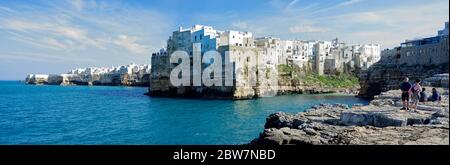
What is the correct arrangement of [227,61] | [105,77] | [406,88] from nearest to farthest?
[406,88]
[227,61]
[105,77]

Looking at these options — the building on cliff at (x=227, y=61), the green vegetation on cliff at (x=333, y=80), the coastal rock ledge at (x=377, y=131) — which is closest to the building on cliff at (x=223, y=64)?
the building on cliff at (x=227, y=61)

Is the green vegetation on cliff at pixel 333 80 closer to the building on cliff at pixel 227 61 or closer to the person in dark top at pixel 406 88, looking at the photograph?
the building on cliff at pixel 227 61

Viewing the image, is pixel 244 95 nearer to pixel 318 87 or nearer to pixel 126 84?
pixel 318 87

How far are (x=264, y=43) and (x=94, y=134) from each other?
5904cm

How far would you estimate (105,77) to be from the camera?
5428 inches

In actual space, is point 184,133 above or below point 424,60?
below

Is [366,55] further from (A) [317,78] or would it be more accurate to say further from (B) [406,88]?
(B) [406,88]

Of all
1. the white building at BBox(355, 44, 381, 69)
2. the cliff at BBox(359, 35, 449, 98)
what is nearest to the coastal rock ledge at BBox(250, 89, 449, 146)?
the cliff at BBox(359, 35, 449, 98)

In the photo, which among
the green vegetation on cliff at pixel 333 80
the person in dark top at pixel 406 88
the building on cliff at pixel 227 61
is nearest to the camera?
the person in dark top at pixel 406 88

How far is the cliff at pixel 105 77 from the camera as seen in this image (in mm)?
123000

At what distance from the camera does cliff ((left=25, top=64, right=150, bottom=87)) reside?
404ft

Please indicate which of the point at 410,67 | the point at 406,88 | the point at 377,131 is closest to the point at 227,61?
the point at 410,67
